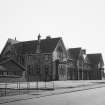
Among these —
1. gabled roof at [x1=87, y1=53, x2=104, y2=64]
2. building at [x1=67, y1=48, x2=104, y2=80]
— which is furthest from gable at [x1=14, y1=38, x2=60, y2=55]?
gabled roof at [x1=87, y1=53, x2=104, y2=64]

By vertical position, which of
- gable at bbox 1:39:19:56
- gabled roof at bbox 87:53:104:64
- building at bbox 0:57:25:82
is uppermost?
gable at bbox 1:39:19:56

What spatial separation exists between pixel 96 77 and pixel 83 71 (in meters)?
9.61

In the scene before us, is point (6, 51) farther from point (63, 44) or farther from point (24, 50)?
point (63, 44)

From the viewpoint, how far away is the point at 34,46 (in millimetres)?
62000

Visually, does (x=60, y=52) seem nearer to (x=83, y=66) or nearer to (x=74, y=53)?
(x=74, y=53)

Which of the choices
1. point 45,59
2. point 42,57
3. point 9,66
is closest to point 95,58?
point 45,59

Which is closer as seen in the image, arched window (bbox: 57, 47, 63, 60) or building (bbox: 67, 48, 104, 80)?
arched window (bbox: 57, 47, 63, 60)

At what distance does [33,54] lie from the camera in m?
59.6

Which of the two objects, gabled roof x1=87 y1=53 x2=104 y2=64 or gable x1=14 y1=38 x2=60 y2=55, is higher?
gable x1=14 y1=38 x2=60 y2=55

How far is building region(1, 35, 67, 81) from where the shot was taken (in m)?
57.2

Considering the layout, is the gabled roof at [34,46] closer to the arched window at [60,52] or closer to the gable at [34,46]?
the gable at [34,46]

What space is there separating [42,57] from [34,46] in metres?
5.42

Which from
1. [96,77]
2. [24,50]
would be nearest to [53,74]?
[24,50]

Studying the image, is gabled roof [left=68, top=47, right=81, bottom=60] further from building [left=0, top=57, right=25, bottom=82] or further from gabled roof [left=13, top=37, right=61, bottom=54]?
building [left=0, top=57, right=25, bottom=82]
